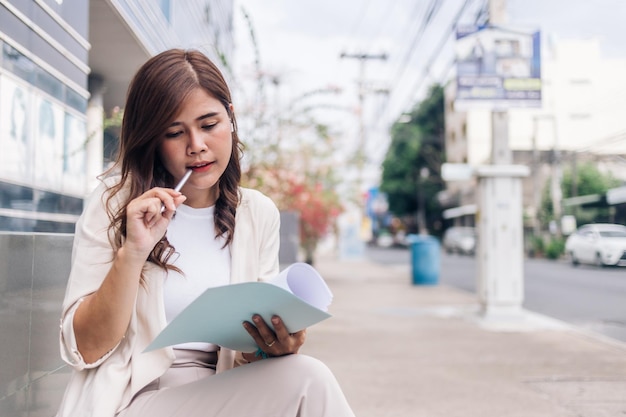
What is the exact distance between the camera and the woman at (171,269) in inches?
58.9

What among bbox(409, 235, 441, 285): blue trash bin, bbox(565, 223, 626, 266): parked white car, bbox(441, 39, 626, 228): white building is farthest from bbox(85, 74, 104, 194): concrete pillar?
bbox(409, 235, 441, 285): blue trash bin

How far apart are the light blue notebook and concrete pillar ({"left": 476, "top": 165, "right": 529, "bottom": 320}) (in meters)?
6.65

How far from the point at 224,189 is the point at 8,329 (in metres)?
0.84

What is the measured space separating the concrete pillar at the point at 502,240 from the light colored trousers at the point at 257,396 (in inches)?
260

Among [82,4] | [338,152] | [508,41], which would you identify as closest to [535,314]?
[508,41]

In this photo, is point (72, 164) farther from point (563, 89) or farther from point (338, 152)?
point (563, 89)

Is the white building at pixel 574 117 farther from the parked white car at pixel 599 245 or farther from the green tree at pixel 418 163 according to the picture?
the green tree at pixel 418 163

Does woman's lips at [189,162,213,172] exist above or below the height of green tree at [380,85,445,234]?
below

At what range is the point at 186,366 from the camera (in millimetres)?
1749

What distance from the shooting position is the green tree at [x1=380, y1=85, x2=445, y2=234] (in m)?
47.0

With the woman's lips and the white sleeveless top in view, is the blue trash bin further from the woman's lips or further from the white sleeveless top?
the woman's lips

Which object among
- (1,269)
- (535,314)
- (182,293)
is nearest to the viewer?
(182,293)

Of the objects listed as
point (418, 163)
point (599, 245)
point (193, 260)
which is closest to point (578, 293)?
point (599, 245)

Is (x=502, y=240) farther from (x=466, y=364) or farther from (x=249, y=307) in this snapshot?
(x=249, y=307)
